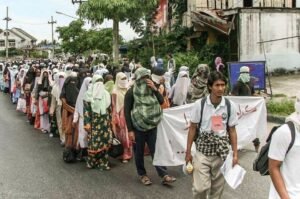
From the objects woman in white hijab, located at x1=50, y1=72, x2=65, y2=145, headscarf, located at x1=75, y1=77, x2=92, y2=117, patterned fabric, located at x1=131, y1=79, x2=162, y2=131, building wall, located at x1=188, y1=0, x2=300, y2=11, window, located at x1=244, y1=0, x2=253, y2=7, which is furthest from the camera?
window, located at x1=244, y1=0, x2=253, y2=7

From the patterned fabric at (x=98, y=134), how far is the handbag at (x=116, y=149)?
406mm

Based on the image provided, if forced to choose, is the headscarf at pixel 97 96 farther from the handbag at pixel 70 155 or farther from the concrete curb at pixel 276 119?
the concrete curb at pixel 276 119

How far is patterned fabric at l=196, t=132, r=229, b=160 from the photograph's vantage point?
4.82 m

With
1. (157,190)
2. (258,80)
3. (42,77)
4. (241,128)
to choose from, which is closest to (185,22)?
(258,80)

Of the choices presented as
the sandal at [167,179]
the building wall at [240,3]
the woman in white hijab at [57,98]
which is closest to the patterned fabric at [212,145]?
the sandal at [167,179]

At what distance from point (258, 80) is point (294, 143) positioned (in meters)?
10.6

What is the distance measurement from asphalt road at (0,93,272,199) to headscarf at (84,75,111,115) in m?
Result: 0.99

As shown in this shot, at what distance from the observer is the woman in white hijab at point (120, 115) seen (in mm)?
8281

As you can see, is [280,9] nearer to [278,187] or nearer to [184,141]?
[184,141]

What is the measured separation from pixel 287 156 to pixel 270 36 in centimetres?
1838

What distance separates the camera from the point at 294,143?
3.14 m

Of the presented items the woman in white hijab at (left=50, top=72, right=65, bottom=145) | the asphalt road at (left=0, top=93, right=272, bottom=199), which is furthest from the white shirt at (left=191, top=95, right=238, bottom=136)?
the woman in white hijab at (left=50, top=72, right=65, bottom=145)

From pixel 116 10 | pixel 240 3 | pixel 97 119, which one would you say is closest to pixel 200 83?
pixel 97 119

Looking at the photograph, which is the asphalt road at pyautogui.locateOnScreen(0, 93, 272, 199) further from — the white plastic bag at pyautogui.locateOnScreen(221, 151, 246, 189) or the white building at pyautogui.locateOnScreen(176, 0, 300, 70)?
the white building at pyautogui.locateOnScreen(176, 0, 300, 70)
